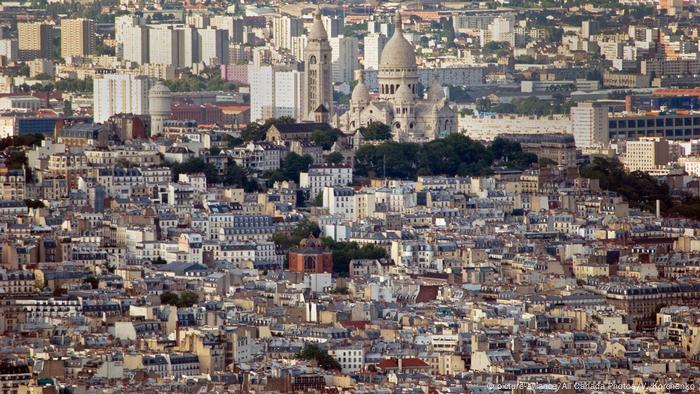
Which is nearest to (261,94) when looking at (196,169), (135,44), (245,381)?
(135,44)

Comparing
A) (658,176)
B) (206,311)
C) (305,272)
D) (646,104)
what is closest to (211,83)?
(646,104)

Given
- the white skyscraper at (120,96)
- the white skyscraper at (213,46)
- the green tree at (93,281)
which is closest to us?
the green tree at (93,281)

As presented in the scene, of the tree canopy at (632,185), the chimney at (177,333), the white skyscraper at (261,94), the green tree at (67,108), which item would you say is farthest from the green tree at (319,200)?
the white skyscraper at (261,94)

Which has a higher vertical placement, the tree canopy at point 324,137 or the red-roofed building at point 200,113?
the tree canopy at point 324,137

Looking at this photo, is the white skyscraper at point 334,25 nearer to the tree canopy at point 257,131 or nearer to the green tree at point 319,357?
the tree canopy at point 257,131

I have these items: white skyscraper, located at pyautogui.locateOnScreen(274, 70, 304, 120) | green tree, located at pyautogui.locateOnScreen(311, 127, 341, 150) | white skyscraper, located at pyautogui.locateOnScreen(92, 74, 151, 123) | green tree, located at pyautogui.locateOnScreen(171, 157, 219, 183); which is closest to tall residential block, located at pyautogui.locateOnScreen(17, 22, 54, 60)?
white skyscraper, located at pyautogui.locateOnScreen(274, 70, 304, 120)

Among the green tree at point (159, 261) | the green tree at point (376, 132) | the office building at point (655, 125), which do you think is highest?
the green tree at point (376, 132)
